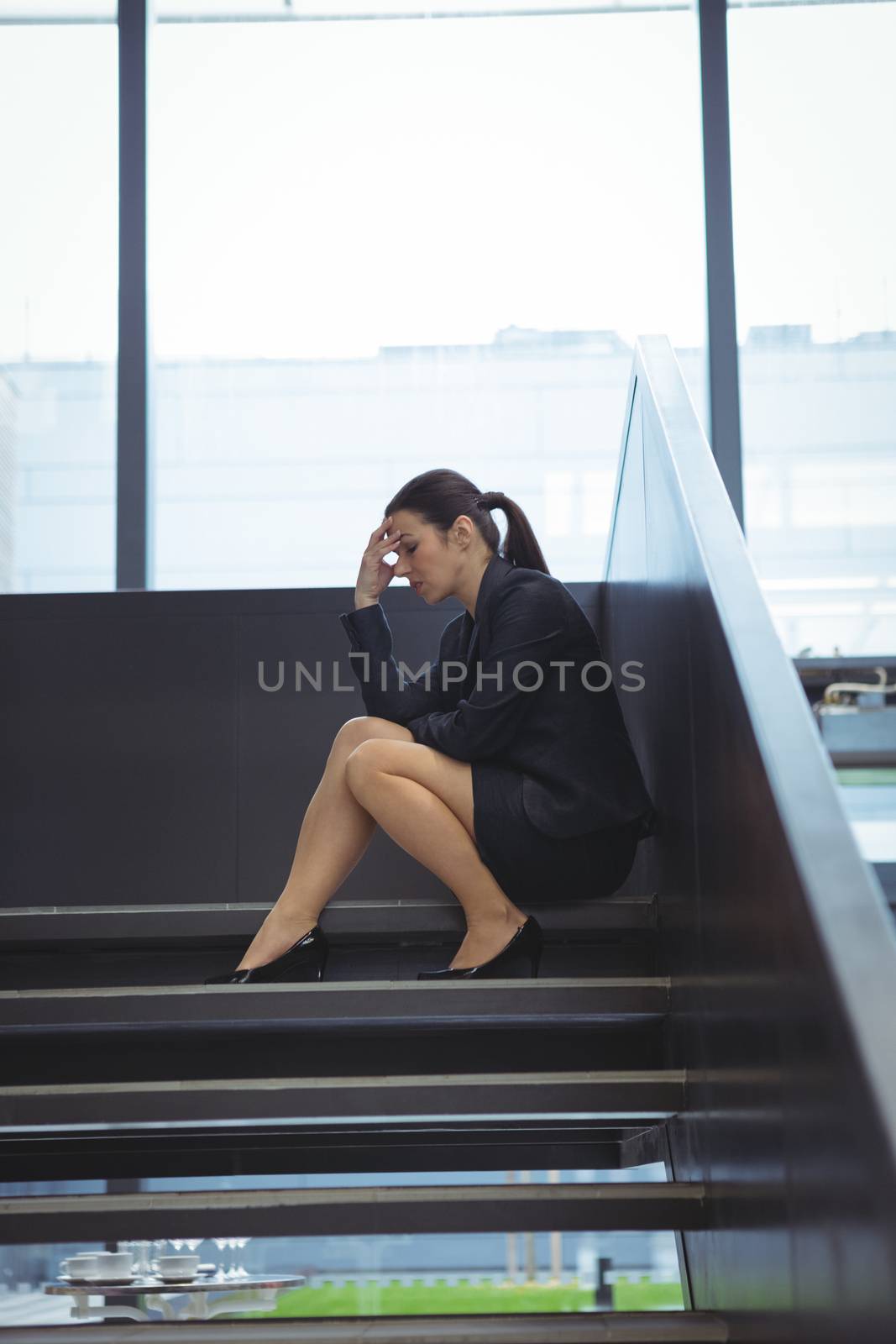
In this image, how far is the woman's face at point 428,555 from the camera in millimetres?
2617

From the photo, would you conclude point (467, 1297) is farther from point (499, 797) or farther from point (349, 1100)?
point (349, 1100)

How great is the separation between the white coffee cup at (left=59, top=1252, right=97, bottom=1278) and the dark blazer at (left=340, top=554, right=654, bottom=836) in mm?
2310

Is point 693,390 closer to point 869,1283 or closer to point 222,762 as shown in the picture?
point 222,762

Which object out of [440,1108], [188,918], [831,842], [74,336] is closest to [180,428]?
[74,336]

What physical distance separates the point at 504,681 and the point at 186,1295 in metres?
2.73

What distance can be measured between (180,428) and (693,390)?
70.6 inches

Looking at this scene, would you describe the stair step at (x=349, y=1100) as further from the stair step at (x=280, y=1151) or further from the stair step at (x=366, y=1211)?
the stair step at (x=280, y=1151)

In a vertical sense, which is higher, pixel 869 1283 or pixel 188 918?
pixel 188 918

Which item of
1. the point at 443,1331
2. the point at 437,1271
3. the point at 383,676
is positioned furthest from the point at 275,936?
the point at 437,1271

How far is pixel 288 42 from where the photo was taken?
5.04 m

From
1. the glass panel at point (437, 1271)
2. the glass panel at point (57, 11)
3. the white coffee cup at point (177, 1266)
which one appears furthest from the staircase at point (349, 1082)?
the glass panel at point (57, 11)

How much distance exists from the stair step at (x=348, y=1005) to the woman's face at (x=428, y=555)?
2.72 ft

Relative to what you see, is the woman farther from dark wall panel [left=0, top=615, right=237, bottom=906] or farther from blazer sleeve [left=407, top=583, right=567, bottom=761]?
dark wall panel [left=0, top=615, right=237, bottom=906]

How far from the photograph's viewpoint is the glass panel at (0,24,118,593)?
15.3 ft
